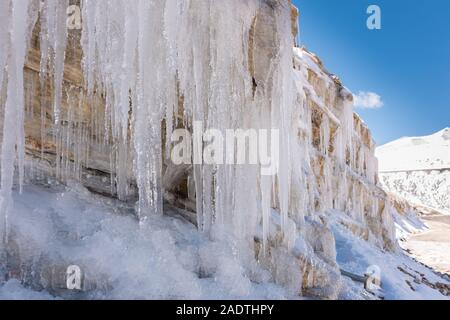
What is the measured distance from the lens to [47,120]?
571cm

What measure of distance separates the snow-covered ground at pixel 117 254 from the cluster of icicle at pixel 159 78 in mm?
426

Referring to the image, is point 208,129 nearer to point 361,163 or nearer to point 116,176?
point 116,176

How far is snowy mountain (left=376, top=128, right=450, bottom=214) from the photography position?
235 feet

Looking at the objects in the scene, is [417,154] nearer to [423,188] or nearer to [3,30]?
[423,188]

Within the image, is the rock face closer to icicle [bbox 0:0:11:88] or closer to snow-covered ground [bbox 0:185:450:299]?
snow-covered ground [bbox 0:185:450:299]

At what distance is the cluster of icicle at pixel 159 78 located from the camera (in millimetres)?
4395

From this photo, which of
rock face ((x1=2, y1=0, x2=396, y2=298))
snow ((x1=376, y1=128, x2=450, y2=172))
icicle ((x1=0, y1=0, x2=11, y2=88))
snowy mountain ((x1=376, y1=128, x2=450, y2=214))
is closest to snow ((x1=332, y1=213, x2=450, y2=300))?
rock face ((x1=2, y1=0, x2=396, y2=298))

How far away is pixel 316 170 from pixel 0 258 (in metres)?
14.7

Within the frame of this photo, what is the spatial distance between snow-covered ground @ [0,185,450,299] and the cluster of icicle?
1.40 feet

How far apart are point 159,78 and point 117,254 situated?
2627mm

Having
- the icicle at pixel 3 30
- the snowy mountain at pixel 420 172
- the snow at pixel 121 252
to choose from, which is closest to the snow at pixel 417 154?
the snowy mountain at pixel 420 172

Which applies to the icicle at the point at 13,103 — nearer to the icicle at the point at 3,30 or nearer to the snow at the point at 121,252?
the icicle at the point at 3,30

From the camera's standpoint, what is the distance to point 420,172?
77.4 m

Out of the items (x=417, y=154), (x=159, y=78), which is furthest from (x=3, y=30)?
(x=417, y=154)
